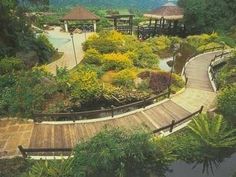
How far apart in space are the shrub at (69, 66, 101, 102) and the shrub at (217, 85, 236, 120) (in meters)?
7.60

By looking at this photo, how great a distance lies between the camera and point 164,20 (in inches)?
1793

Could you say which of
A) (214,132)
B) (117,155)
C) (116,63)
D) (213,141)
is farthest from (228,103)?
(116,63)

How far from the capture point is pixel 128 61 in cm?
2634

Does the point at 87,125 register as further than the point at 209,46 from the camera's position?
No

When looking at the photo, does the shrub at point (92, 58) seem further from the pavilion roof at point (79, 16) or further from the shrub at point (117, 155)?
the shrub at point (117, 155)

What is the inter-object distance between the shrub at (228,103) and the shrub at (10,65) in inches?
557

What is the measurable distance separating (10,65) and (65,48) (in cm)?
1119

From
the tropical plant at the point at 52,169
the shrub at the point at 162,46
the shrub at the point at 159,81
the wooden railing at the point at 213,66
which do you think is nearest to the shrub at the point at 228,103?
the shrub at the point at 159,81

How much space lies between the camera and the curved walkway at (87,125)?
51.9ft

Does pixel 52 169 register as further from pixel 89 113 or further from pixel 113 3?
pixel 113 3

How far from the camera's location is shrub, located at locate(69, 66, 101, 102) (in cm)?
2045

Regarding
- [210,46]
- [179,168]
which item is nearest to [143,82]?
[179,168]

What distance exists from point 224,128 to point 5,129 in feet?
36.7

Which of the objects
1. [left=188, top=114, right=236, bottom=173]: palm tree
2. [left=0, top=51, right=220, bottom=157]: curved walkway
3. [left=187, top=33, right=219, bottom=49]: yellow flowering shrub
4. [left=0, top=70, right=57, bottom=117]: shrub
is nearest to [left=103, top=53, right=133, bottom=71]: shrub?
[left=0, top=51, right=220, bottom=157]: curved walkway
